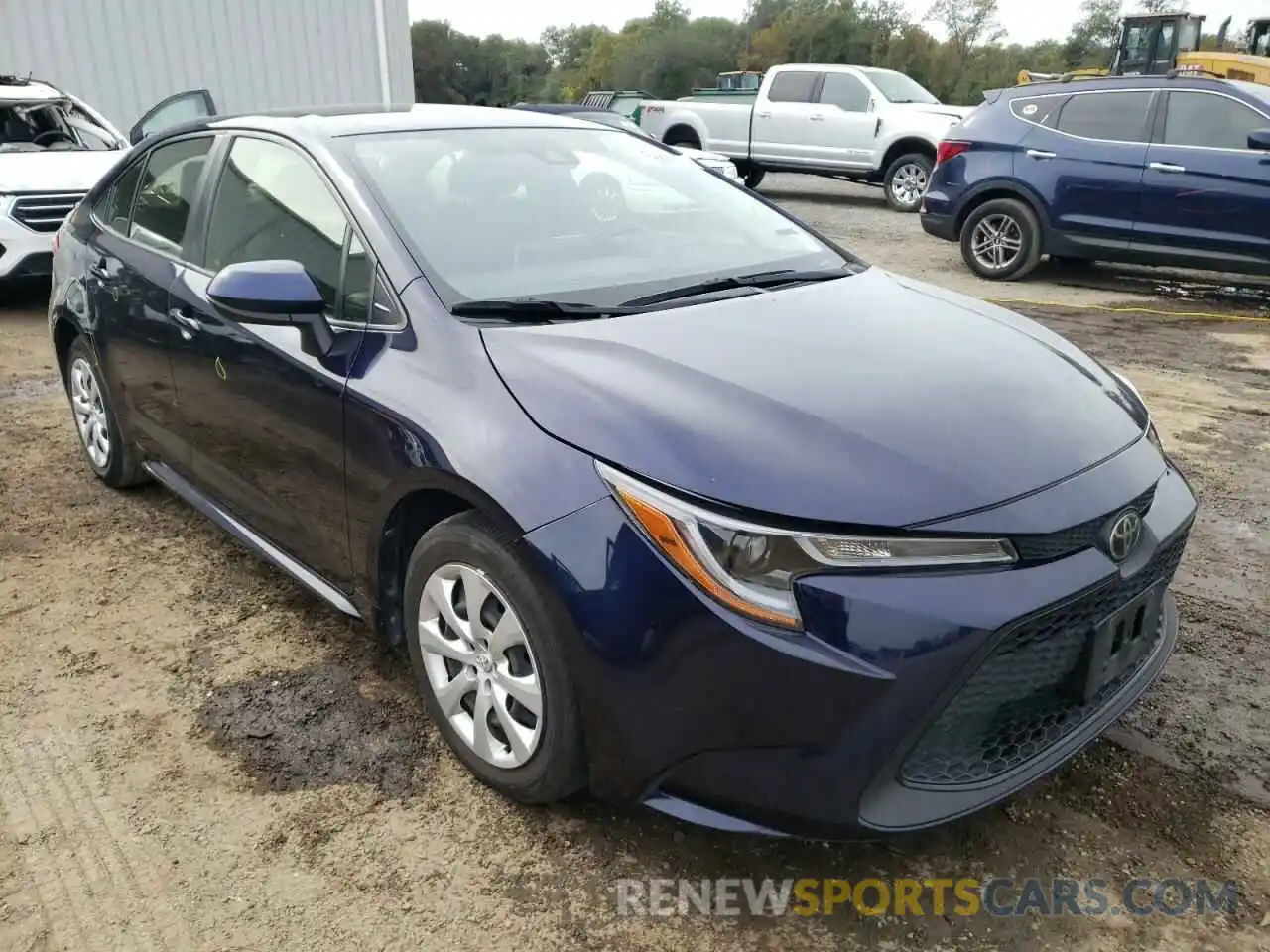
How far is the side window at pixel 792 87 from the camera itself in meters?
14.7

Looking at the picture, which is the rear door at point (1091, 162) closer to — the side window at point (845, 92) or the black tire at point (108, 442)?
the side window at point (845, 92)

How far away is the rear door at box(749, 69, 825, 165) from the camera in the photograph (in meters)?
14.7

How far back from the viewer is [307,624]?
323cm

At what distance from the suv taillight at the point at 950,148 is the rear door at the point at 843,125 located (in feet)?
16.5

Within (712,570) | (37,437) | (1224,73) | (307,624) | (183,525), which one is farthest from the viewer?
(1224,73)

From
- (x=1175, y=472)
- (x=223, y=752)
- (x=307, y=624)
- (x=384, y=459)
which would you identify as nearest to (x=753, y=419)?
(x=384, y=459)

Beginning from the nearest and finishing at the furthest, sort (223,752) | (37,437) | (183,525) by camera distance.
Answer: (223,752) → (183,525) → (37,437)

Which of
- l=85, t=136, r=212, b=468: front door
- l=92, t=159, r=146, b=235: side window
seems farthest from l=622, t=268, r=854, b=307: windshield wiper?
l=92, t=159, r=146, b=235: side window

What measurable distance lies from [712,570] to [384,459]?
0.93 metres

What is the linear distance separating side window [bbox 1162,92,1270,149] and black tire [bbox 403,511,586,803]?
7.95 metres

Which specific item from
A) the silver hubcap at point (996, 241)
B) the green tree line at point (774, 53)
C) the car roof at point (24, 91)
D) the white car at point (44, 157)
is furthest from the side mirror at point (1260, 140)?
the green tree line at point (774, 53)

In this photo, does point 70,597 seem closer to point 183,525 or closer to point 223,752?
point 183,525

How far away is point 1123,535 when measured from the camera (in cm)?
206

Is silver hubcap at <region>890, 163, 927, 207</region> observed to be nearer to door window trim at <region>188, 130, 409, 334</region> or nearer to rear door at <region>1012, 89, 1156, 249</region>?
rear door at <region>1012, 89, 1156, 249</region>
